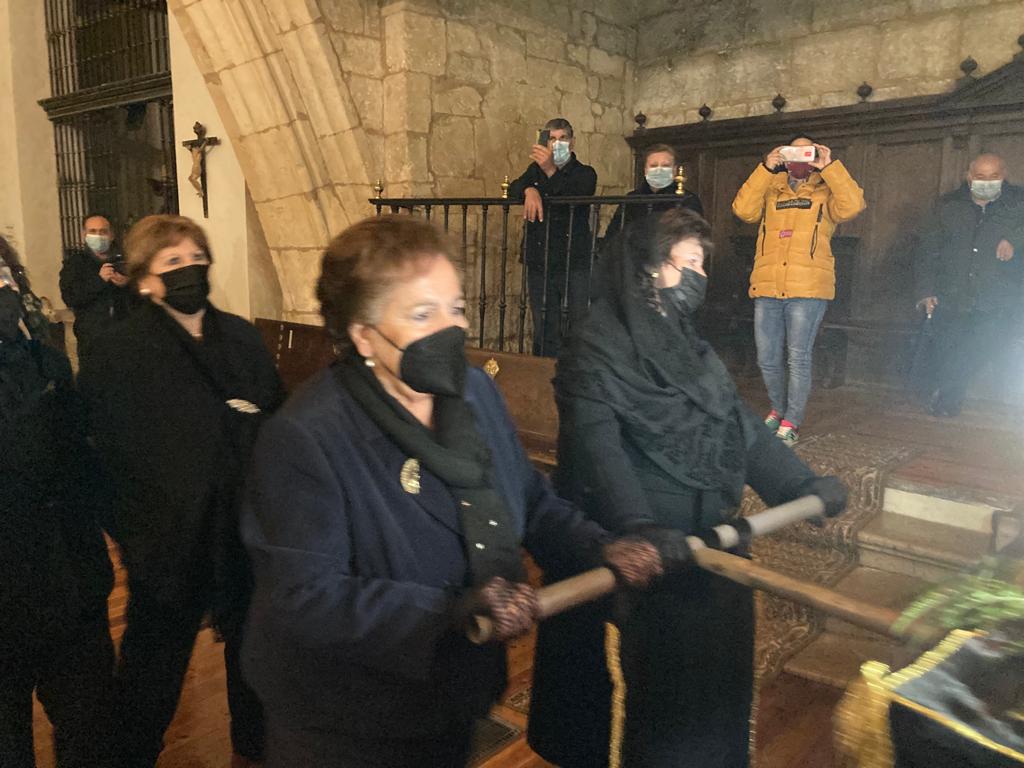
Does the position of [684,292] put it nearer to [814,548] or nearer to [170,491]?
[170,491]

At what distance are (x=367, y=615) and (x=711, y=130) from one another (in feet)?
17.7

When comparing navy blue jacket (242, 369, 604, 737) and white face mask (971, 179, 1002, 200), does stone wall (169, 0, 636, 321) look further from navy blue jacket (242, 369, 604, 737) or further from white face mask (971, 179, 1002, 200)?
navy blue jacket (242, 369, 604, 737)

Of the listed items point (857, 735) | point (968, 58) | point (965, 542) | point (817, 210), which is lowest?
point (965, 542)

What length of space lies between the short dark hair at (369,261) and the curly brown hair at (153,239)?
38.0 inches

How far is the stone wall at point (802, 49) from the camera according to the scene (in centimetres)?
496

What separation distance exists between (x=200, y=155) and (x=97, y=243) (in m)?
1.31

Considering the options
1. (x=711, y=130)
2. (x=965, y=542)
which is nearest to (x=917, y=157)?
(x=711, y=130)

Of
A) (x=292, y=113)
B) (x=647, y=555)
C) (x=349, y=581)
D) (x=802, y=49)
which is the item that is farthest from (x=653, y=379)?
(x=802, y=49)

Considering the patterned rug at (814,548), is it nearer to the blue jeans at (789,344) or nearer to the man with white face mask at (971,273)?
the blue jeans at (789,344)

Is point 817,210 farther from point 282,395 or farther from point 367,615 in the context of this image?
point 367,615

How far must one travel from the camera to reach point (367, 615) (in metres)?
A: 1.18

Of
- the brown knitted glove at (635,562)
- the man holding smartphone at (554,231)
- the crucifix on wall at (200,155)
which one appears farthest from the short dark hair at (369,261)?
the crucifix on wall at (200,155)

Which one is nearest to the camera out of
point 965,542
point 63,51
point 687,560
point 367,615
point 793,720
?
point 367,615

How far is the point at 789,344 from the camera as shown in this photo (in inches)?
158
